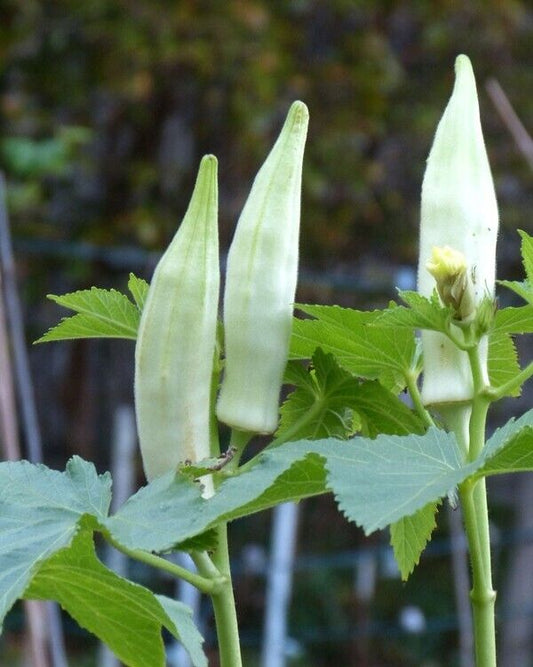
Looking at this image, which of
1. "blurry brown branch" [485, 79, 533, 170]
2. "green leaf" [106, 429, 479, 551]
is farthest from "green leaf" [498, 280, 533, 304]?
"blurry brown branch" [485, 79, 533, 170]

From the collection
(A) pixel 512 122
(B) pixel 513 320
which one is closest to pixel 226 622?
(B) pixel 513 320

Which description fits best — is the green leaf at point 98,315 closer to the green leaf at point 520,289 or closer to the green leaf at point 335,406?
the green leaf at point 335,406

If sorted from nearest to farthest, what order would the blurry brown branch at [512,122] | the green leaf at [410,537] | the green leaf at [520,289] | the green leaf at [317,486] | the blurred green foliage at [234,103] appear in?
1. the green leaf at [317,486]
2. the green leaf at [520,289]
3. the green leaf at [410,537]
4. the blurry brown branch at [512,122]
5. the blurred green foliage at [234,103]

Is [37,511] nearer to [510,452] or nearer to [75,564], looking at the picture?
[75,564]

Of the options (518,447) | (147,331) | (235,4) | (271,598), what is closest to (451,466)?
(518,447)

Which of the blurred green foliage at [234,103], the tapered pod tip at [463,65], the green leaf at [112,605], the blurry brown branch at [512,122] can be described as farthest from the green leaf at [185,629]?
the blurred green foliage at [234,103]

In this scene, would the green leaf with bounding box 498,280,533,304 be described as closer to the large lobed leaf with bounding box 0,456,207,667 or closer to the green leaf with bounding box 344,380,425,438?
the green leaf with bounding box 344,380,425,438

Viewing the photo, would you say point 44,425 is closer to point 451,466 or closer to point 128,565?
point 128,565
